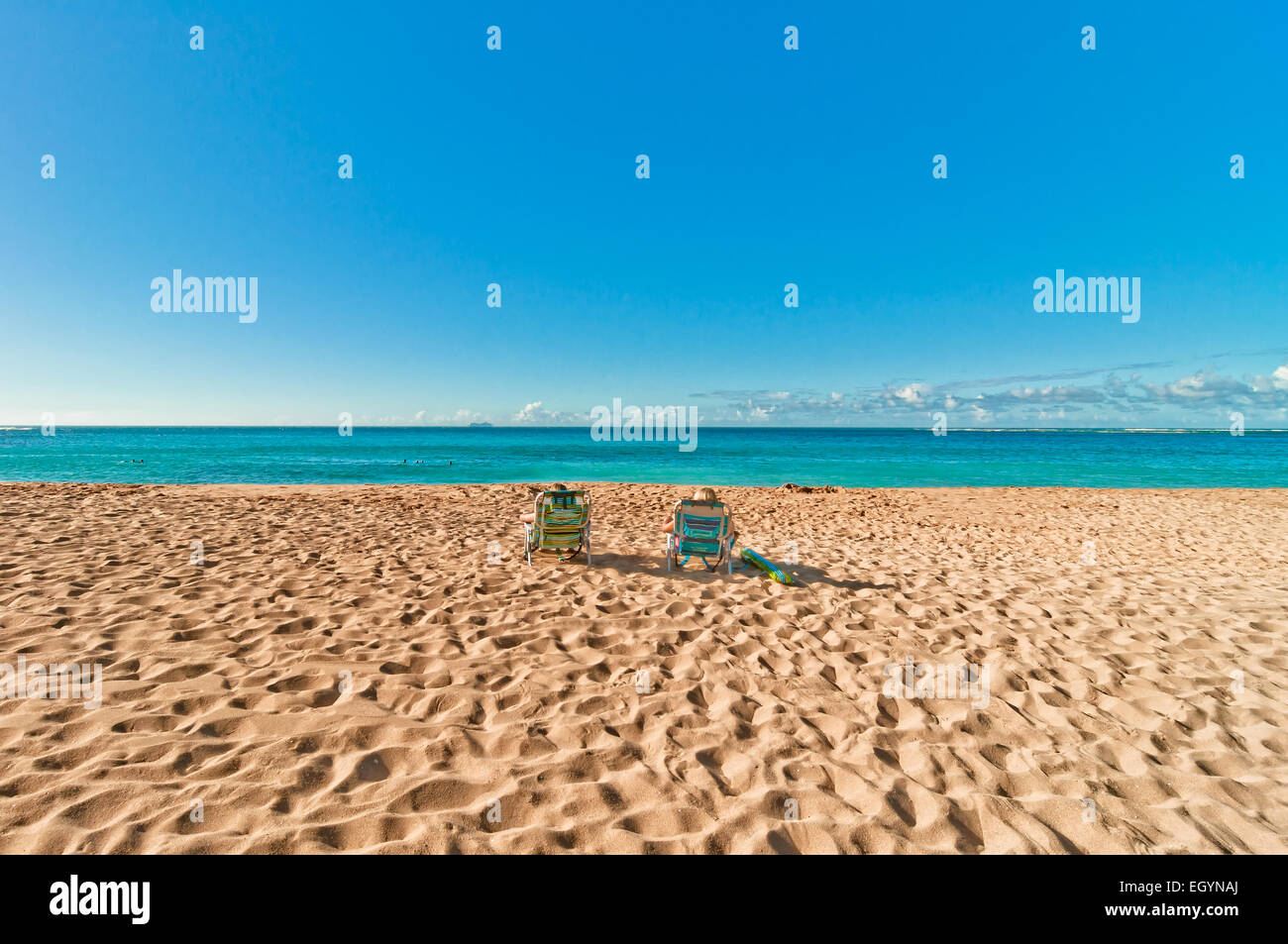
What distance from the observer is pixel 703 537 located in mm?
6305

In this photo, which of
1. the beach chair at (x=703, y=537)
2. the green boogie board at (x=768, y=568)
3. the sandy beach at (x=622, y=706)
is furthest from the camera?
the beach chair at (x=703, y=537)

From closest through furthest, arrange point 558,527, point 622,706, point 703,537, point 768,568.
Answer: point 622,706 → point 768,568 → point 703,537 → point 558,527

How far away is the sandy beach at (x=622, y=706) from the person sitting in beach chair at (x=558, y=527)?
275mm

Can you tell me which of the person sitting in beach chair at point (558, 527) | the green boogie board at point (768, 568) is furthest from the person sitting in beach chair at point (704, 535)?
the person sitting in beach chair at point (558, 527)

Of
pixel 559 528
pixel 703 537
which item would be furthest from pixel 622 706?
pixel 559 528

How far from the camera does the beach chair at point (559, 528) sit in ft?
21.9

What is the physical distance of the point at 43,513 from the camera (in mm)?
8922

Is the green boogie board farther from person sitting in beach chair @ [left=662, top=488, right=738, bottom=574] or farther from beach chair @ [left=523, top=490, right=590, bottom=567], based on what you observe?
beach chair @ [left=523, top=490, right=590, bottom=567]

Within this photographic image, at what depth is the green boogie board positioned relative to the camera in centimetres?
596

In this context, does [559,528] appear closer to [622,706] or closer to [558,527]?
[558,527]

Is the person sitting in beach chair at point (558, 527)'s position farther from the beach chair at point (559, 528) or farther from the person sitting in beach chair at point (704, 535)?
the person sitting in beach chair at point (704, 535)

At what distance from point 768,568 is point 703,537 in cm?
83
